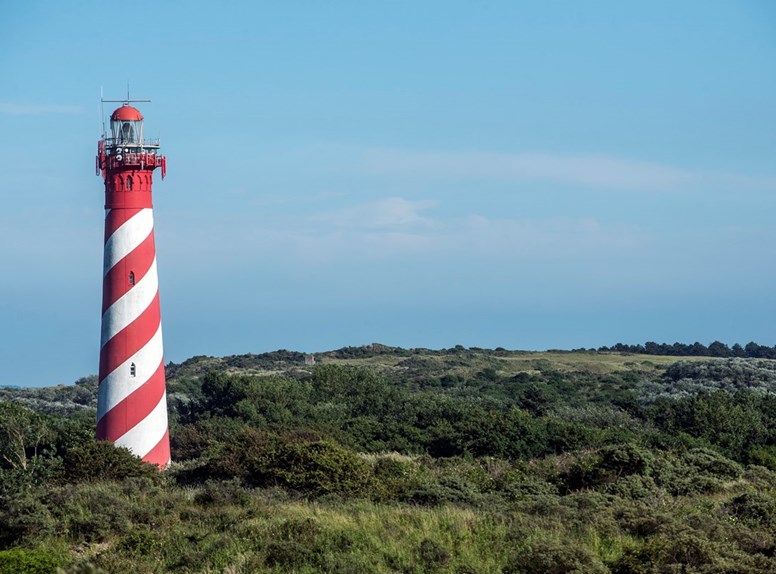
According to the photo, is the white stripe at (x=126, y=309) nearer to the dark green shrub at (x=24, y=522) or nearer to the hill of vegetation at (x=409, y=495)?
the hill of vegetation at (x=409, y=495)

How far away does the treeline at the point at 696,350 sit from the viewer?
89562mm

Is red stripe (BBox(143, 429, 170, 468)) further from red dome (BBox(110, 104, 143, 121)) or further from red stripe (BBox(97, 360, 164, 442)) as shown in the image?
red dome (BBox(110, 104, 143, 121))

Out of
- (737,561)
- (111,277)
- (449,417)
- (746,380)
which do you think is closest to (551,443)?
(449,417)

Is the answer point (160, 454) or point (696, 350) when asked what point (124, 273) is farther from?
point (696, 350)

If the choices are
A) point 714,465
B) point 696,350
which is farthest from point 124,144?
point 696,350

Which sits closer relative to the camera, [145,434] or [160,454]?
[145,434]

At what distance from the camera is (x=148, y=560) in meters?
17.8

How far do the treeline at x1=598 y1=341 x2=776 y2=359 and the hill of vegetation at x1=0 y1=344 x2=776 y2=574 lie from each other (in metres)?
46.1

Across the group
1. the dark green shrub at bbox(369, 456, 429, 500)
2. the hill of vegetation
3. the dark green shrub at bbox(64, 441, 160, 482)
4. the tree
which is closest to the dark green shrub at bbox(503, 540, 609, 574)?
the hill of vegetation

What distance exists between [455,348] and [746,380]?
98.1 feet

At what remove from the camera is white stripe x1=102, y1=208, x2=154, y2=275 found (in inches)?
1063

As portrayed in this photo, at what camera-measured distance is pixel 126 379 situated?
26.9 meters

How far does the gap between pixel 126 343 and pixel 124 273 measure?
5.20ft

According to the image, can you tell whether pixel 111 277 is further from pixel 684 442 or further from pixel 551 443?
pixel 684 442
